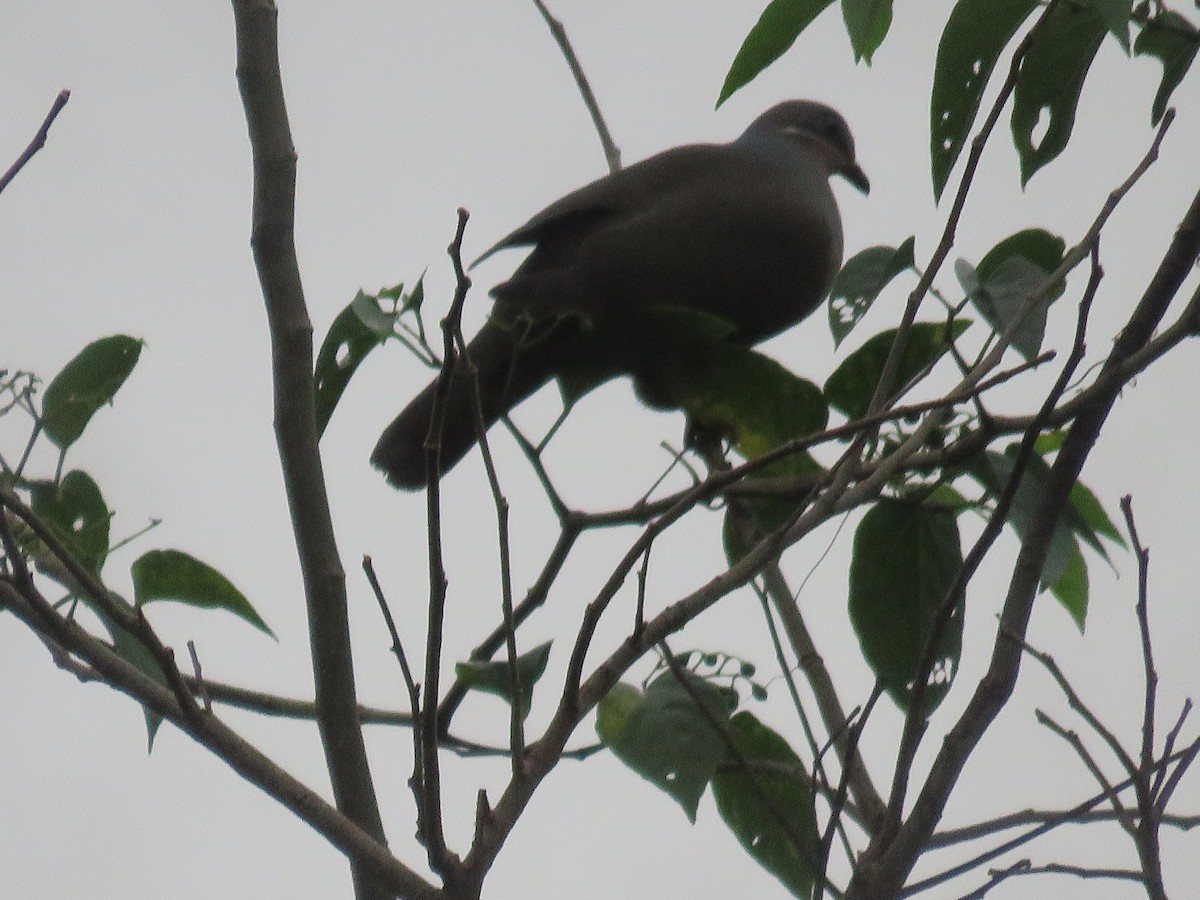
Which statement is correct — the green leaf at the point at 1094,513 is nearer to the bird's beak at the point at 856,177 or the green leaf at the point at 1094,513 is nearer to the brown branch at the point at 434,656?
the brown branch at the point at 434,656

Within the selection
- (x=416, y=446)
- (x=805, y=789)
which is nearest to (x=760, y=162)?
(x=416, y=446)

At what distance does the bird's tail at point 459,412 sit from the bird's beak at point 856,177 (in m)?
1.41

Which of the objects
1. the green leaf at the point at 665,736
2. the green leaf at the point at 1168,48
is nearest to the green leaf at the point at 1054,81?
the green leaf at the point at 1168,48

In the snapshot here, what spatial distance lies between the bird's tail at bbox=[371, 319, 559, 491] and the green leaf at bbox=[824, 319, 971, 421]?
902 mm

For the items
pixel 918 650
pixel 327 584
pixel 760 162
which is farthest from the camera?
pixel 760 162

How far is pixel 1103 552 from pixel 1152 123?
1.76ft

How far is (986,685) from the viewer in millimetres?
1713

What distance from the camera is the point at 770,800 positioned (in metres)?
1.87

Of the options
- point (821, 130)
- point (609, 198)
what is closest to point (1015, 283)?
point (609, 198)

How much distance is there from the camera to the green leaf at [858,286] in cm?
203

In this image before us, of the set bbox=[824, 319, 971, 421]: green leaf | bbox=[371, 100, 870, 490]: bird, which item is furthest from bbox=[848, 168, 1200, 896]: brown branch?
bbox=[371, 100, 870, 490]: bird

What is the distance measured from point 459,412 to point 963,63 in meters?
1.32

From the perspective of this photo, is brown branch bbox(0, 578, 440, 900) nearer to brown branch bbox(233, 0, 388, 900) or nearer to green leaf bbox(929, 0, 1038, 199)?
brown branch bbox(233, 0, 388, 900)

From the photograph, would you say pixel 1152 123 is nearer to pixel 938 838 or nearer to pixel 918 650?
pixel 918 650
